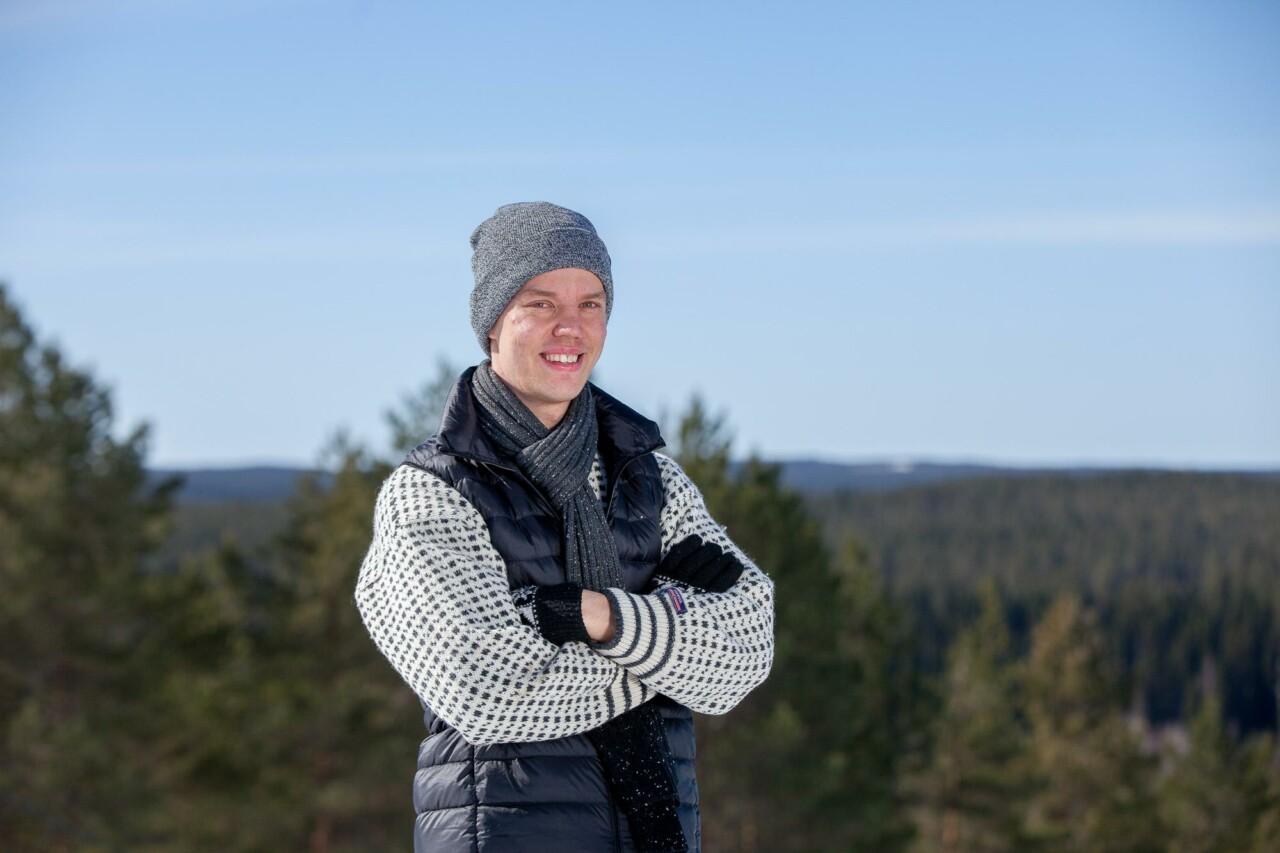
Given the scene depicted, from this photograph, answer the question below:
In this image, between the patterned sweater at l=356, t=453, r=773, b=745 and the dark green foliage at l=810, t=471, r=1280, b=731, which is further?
the dark green foliage at l=810, t=471, r=1280, b=731

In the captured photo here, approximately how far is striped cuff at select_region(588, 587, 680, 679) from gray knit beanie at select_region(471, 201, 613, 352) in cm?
61

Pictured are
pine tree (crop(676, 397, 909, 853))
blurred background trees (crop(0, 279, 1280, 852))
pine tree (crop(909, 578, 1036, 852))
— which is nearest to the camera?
blurred background trees (crop(0, 279, 1280, 852))

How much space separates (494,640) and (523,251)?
743 mm

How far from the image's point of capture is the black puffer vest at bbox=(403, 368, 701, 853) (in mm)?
2748

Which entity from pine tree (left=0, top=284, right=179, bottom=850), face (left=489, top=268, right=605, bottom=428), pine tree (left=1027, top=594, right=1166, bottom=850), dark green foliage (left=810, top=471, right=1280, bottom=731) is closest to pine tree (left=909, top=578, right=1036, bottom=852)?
pine tree (left=1027, top=594, right=1166, bottom=850)

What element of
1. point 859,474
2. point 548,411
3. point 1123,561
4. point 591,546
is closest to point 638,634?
point 591,546

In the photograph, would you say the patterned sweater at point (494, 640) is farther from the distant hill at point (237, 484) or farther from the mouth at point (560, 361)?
the distant hill at point (237, 484)

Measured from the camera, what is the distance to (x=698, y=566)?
3.06m

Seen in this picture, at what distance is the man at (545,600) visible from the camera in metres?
2.74

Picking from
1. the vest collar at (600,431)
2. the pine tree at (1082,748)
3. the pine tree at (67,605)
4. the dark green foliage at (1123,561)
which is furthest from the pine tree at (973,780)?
the dark green foliage at (1123,561)

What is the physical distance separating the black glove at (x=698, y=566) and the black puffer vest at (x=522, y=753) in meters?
0.04

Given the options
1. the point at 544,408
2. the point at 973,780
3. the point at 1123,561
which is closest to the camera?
the point at 544,408

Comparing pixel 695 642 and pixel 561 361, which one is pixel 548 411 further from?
pixel 695 642

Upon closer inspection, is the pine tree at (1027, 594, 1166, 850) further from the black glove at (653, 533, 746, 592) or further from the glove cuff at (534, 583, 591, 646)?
the glove cuff at (534, 583, 591, 646)
